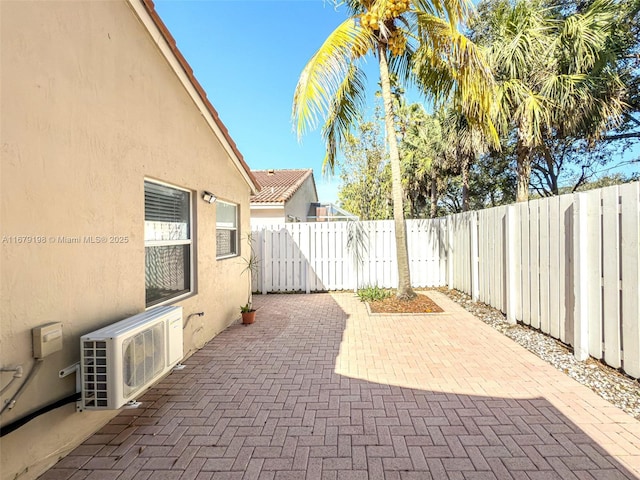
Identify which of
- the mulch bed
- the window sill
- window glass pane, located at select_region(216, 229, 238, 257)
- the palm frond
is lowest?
the mulch bed

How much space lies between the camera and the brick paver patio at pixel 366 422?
7.69 feet

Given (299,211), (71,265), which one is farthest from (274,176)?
(71,265)

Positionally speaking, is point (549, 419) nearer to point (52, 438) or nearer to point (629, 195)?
point (629, 195)

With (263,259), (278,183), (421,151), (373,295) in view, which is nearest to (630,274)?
(373,295)

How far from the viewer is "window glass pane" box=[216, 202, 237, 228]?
6191mm

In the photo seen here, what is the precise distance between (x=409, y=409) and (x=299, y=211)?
1286 centimetres

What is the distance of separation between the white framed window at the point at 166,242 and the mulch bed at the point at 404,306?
422 cm

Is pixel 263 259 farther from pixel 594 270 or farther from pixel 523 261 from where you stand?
pixel 594 270

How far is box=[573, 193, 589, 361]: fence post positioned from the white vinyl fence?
1cm

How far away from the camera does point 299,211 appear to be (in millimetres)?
15406

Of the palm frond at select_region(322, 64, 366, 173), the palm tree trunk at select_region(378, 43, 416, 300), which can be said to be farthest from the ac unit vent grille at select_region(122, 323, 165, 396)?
the palm frond at select_region(322, 64, 366, 173)

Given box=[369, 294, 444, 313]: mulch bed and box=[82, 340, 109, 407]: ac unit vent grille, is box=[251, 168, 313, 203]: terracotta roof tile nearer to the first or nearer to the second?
box=[369, 294, 444, 313]: mulch bed

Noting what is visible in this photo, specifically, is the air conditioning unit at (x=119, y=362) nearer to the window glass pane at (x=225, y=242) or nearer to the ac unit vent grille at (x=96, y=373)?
the ac unit vent grille at (x=96, y=373)

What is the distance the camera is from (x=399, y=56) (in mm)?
7738
